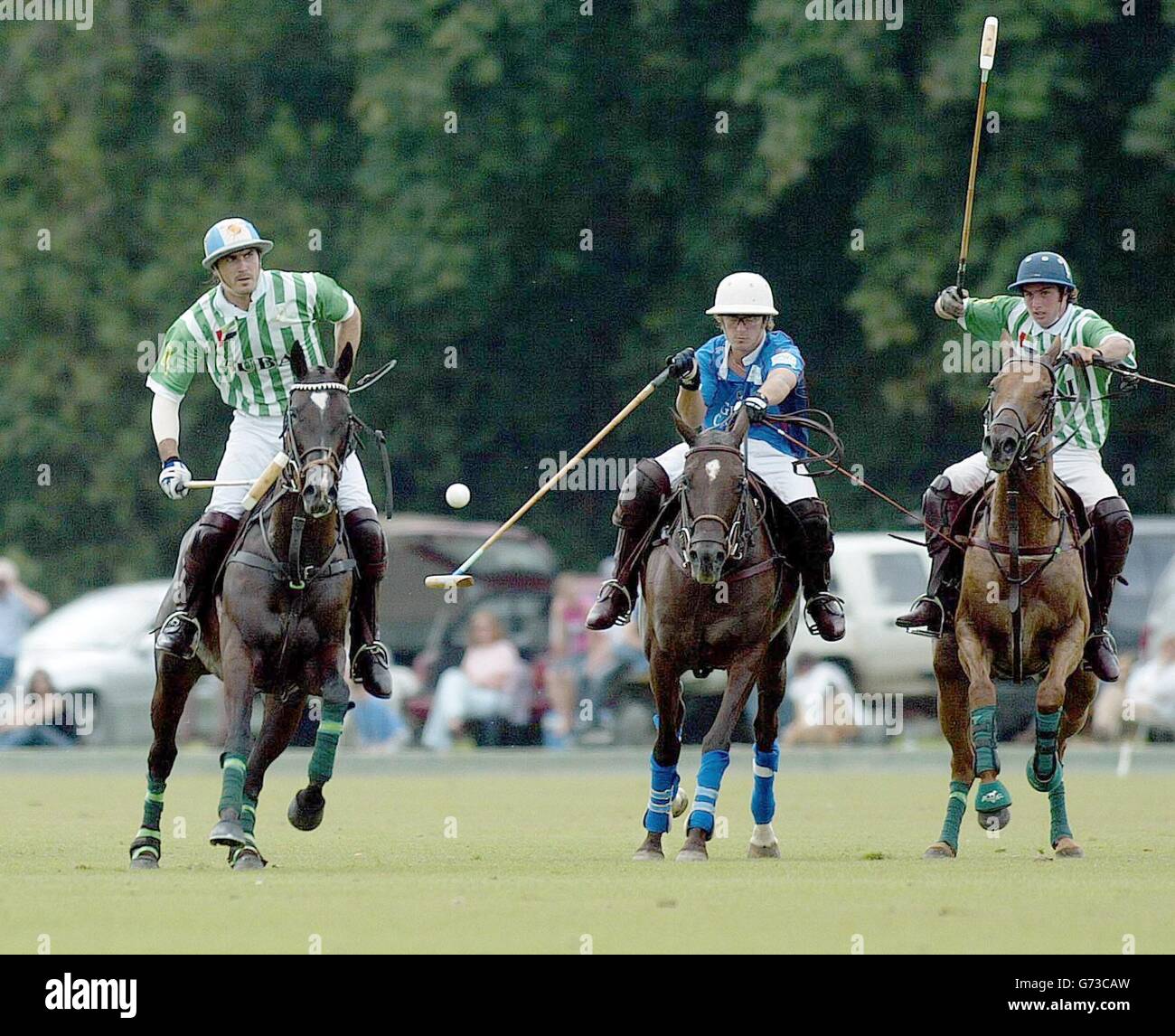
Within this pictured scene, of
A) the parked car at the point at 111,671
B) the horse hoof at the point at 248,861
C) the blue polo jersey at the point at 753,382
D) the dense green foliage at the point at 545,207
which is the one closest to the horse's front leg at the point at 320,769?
the horse hoof at the point at 248,861

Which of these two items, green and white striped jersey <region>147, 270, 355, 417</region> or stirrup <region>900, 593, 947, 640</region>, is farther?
stirrup <region>900, 593, 947, 640</region>

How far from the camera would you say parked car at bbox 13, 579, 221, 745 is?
2581 cm

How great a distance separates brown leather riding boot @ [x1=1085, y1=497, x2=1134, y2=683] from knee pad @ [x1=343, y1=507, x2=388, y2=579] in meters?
3.20

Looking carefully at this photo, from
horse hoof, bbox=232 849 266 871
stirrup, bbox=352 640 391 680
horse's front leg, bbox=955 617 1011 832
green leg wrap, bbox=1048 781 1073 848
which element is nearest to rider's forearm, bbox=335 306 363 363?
stirrup, bbox=352 640 391 680

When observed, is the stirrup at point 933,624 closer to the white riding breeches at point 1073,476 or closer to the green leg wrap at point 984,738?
the white riding breeches at point 1073,476

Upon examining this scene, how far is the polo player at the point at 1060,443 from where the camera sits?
13312 mm

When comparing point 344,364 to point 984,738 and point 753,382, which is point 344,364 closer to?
point 753,382

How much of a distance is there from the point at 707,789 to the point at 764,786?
86 cm

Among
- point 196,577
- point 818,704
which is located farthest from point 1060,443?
point 818,704

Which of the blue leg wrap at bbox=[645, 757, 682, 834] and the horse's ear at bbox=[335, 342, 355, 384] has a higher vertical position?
the horse's ear at bbox=[335, 342, 355, 384]

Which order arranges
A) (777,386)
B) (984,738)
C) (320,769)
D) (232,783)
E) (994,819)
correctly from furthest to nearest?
(777,386) → (320,769) → (984,738) → (994,819) → (232,783)

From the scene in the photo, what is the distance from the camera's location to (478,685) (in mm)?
24328

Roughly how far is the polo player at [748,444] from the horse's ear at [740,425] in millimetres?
155

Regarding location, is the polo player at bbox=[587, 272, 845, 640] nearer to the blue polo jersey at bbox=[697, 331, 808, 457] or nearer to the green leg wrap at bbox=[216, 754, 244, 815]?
the blue polo jersey at bbox=[697, 331, 808, 457]
